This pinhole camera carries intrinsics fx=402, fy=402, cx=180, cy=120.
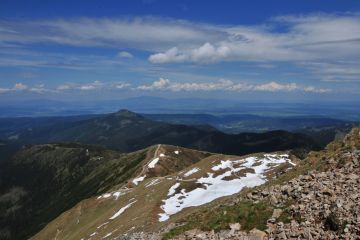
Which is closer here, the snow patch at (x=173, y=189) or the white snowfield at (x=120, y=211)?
the snow patch at (x=173, y=189)

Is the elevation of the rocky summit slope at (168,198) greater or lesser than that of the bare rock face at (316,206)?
lesser

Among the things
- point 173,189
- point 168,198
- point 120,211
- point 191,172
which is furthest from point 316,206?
point 191,172

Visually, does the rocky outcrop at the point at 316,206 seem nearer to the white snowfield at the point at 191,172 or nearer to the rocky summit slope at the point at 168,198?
the rocky summit slope at the point at 168,198

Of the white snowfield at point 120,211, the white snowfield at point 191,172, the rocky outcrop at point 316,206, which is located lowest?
the white snowfield at point 120,211

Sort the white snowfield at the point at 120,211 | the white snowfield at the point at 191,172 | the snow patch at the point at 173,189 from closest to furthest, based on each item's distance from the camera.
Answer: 1. the snow patch at the point at 173,189
2. the white snowfield at the point at 120,211
3. the white snowfield at the point at 191,172

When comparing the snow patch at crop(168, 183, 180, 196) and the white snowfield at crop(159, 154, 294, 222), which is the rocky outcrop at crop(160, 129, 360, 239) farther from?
the snow patch at crop(168, 183, 180, 196)

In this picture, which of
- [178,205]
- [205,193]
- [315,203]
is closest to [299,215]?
[315,203]

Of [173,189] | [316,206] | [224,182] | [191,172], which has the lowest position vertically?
[191,172]

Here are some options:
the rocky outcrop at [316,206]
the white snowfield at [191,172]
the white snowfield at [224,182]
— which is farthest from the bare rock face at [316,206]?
the white snowfield at [191,172]

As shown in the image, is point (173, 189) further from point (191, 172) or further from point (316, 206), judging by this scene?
point (316, 206)
